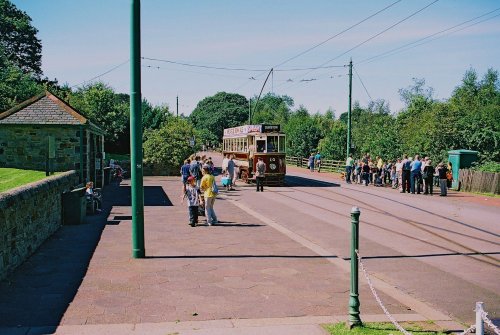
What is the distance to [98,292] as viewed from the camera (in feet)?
24.0

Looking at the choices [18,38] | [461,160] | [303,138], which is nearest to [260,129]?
[461,160]

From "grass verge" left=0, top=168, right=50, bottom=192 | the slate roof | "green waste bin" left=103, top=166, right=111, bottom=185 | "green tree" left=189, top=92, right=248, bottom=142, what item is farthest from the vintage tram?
"green tree" left=189, top=92, right=248, bottom=142

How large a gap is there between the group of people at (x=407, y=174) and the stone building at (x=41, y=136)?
591 inches

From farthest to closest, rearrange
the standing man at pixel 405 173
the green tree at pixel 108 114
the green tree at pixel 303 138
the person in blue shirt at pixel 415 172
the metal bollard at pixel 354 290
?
the green tree at pixel 303 138
the green tree at pixel 108 114
the standing man at pixel 405 173
the person in blue shirt at pixel 415 172
the metal bollard at pixel 354 290

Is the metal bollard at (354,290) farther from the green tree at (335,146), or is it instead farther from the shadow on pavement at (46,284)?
the green tree at (335,146)

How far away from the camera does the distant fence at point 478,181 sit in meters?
23.7

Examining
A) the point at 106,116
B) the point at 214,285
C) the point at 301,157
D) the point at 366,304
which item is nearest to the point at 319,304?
the point at 366,304

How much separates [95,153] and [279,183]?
10450 millimetres

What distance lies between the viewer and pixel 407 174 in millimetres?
25047

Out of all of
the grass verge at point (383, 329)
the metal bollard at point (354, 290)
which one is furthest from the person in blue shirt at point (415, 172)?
the metal bollard at point (354, 290)

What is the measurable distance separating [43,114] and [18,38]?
5497 centimetres

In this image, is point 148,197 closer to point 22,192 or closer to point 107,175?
point 107,175

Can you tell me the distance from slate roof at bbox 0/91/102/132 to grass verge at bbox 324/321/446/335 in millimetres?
16262

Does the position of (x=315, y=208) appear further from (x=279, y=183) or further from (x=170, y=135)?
(x=170, y=135)
